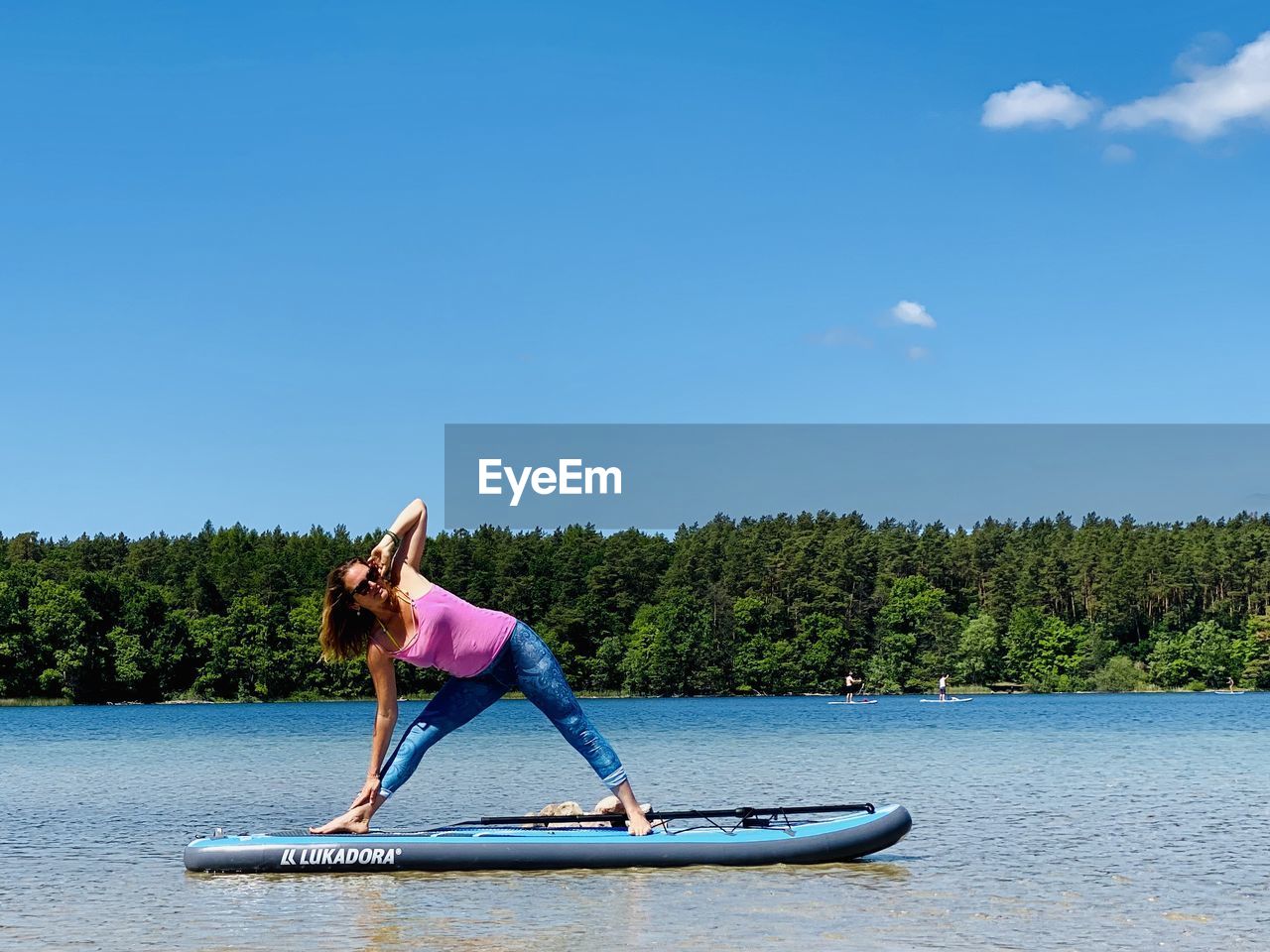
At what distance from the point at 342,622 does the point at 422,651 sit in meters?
0.72

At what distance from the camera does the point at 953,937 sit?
34.1ft

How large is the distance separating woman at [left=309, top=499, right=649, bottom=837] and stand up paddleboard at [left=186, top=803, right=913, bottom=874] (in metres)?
0.29

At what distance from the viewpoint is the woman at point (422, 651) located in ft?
40.0

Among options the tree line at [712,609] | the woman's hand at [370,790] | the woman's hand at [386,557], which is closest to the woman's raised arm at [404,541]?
the woman's hand at [386,557]

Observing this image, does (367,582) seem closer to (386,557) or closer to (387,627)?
(386,557)

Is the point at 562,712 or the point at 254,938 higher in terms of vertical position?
the point at 562,712

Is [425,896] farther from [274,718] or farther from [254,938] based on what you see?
[274,718]

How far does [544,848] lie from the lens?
12945mm

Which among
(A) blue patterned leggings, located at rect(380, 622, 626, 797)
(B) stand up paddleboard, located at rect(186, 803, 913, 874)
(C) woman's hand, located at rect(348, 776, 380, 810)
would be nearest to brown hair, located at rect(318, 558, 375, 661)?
(A) blue patterned leggings, located at rect(380, 622, 626, 797)

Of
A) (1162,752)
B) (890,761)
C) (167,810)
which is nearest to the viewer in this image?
(167,810)

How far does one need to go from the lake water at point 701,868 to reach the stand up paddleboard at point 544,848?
16 centimetres

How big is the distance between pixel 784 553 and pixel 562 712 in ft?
378

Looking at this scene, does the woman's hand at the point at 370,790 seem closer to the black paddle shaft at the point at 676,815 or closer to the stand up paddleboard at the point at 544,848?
the stand up paddleboard at the point at 544,848

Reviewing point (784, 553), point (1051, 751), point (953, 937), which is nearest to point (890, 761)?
point (1051, 751)
